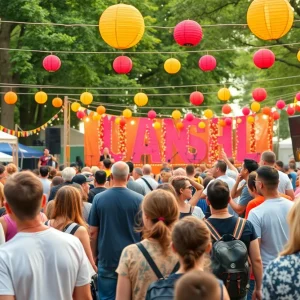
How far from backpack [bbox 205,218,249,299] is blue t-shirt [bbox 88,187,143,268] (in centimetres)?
200

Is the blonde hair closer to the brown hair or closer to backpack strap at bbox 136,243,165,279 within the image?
backpack strap at bbox 136,243,165,279

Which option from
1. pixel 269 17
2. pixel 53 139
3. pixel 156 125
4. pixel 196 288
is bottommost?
pixel 196 288

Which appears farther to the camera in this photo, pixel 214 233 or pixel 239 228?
pixel 239 228

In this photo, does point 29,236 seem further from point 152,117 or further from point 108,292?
point 152,117

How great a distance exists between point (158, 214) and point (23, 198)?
3.67 feet

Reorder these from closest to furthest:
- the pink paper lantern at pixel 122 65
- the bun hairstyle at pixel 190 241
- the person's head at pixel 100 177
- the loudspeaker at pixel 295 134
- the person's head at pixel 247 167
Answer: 1. the bun hairstyle at pixel 190 241
2. the person's head at pixel 247 167
3. the person's head at pixel 100 177
4. the pink paper lantern at pixel 122 65
5. the loudspeaker at pixel 295 134

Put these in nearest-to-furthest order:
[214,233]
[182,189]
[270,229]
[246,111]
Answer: [214,233] < [270,229] < [182,189] < [246,111]

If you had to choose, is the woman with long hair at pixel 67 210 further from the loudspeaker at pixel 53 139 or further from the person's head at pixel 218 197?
the loudspeaker at pixel 53 139

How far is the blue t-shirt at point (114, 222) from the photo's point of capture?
747cm

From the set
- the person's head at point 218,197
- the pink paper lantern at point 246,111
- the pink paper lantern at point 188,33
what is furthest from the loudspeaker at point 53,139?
the person's head at point 218,197

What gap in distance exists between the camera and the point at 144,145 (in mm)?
36750

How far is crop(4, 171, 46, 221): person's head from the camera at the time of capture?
4.22 metres

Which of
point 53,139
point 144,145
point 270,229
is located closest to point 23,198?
point 270,229

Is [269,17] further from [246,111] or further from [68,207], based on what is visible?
[246,111]
